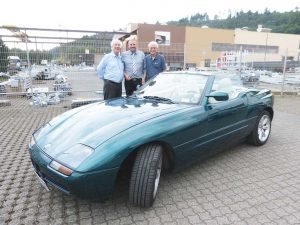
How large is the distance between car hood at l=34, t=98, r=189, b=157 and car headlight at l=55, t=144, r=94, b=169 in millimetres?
52

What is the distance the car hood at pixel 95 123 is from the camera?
2584mm

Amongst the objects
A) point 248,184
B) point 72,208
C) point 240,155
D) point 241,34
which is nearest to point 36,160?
point 72,208

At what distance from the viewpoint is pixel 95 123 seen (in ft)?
9.45

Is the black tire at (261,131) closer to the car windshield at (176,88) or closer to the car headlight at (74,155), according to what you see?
the car windshield at (176,88)

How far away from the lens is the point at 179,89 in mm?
3672

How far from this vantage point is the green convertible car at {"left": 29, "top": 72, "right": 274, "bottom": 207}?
236 cm

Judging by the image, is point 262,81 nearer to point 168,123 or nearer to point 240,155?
point 240,155

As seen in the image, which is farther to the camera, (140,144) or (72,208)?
(72,208)

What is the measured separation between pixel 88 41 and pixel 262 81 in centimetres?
842

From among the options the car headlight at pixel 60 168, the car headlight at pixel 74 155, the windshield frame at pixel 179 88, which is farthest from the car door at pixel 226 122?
the car headlight at pixel 60 168

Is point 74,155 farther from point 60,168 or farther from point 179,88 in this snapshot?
point 179,88

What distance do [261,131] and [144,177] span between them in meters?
2.89

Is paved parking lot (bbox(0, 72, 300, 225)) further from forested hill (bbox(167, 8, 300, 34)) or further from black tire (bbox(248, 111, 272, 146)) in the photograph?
forested hill (bbox(167, 8, 300, 34))

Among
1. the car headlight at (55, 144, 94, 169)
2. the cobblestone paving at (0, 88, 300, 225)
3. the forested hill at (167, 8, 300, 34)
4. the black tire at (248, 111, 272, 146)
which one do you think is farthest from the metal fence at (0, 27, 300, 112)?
the forested hill at (167, 8, 300, 34)
